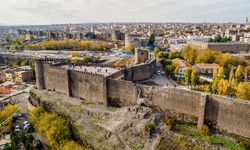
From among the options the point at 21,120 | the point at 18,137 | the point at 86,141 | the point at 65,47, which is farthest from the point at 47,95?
the point at 65,47

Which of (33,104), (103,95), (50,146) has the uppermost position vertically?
(103,95)

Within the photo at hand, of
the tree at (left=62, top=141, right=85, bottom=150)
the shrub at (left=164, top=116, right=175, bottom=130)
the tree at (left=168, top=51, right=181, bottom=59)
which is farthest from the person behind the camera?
the tree at (left=168, top=51, right=181, bottom=59)

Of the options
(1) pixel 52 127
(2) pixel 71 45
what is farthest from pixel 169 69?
(2) pixel 71 45

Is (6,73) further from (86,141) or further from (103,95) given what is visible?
(86,141)

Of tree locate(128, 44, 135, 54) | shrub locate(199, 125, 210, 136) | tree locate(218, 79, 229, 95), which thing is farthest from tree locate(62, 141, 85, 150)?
tree locate(128, 44, 135, 54)

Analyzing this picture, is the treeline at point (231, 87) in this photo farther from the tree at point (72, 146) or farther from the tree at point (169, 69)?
the tree at point (72, 146)

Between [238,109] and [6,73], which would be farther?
[6,73]

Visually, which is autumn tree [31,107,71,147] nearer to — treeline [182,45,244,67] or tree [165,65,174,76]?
tree [165,65,174,76]
